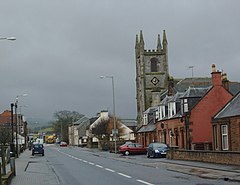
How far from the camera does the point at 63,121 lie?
548 feet

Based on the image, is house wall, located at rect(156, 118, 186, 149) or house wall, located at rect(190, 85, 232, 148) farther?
house wall, located at rect(156, 118, 186, 149)

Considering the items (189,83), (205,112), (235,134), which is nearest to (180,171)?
(235,134)

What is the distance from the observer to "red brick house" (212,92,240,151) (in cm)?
3478

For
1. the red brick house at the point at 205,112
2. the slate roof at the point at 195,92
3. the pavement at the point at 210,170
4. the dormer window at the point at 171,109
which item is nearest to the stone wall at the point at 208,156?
the pavement at the point at 210,170

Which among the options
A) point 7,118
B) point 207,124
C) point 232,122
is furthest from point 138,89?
point 232,122

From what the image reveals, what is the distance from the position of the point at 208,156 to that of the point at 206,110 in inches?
624

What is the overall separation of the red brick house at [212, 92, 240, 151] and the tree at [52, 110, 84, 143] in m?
126

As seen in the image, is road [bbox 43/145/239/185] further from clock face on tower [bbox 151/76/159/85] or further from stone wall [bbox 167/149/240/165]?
clock face on tower [bbox 151/76/159/85]

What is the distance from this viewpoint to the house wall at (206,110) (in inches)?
1934

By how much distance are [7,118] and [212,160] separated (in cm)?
10141

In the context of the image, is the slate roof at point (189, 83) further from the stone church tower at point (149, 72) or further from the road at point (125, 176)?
the road at point (125, 176)

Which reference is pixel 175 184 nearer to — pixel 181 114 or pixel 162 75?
pixel 181 114

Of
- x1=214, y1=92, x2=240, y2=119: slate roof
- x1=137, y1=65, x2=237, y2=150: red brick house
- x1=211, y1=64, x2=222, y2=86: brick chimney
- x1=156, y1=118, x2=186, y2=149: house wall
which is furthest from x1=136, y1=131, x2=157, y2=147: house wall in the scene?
x1=214, y1=92, x2=240, y2=119: slate roof

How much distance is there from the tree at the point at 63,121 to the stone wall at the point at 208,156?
122662mm
